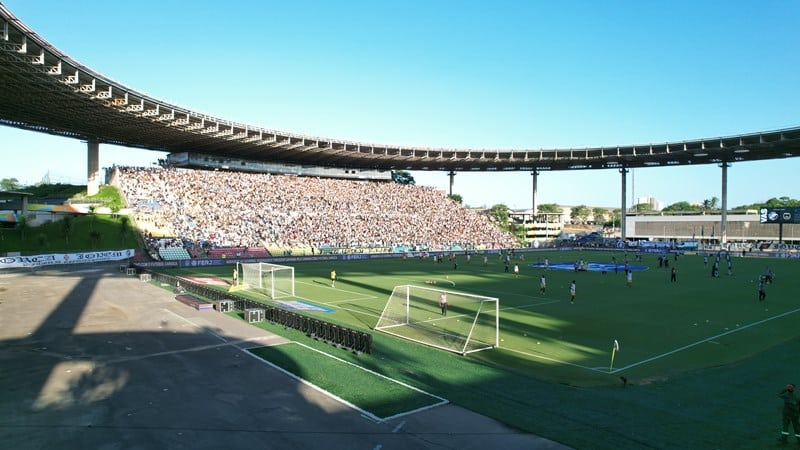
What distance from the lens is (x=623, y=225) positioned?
10331cm

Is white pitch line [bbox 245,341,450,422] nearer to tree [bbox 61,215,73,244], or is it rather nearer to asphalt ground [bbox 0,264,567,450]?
asphalt ground [bbox 0,264,567,450]

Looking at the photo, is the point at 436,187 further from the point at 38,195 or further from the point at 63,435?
the point at 63,435

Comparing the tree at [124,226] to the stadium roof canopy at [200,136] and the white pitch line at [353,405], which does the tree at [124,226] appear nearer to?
the stadium roof canopy at [200,136]

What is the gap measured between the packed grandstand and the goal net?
24.7 m

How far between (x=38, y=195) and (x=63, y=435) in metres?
80.4

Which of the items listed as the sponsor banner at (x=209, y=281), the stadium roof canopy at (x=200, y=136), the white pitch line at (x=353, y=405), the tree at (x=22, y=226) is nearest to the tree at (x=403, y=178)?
the stadium roof canopy at (x=200, y=136)

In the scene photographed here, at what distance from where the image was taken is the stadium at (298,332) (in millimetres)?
11836

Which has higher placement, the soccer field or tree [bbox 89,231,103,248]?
tree [bbox 89,231,103,248]

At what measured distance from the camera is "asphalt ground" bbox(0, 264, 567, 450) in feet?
Answer: 35.8

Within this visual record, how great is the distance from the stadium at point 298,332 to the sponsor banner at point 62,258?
19 cm

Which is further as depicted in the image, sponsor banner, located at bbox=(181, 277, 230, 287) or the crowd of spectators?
the crowd of spectators

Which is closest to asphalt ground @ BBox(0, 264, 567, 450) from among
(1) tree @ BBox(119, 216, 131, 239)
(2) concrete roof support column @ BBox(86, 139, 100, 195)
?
(1) tree @ BBox(119, 216, 131, 239)

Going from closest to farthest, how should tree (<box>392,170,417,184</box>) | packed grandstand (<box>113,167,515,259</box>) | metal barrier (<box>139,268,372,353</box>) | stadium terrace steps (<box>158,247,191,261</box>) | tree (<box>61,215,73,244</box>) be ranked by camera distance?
metal barrier (<box>139,268,372,353</box>) → stadium terrace steps (<box>158,247,191,261</box>) → tree (<box>61,215,73,244</box>) → packed grandstand (<box>113,167,515,259</box>) → tree (<box>392,170,417,184</box>)

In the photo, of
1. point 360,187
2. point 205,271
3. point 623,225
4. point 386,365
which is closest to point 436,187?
point 360,187
